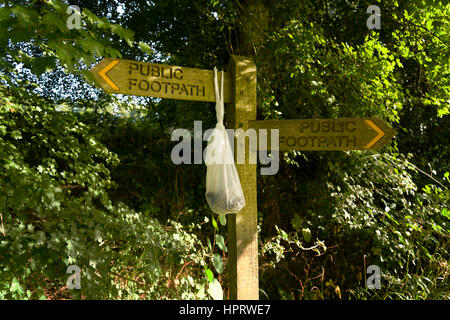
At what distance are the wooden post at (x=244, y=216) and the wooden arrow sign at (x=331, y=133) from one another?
11cm

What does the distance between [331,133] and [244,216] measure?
0.67 m

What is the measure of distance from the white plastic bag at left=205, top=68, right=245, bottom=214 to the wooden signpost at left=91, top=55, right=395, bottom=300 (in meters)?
0.17

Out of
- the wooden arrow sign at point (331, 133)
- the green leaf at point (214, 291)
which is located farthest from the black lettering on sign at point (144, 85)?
the green leaf at point (214, 291)

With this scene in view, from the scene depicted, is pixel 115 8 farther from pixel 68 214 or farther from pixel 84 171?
pixel 68 214

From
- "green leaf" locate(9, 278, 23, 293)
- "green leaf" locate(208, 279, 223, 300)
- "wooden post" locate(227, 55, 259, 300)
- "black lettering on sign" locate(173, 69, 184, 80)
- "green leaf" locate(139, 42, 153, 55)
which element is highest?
"green leaf" locate(139, 42, 153, 55)

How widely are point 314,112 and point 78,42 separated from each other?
2.84 metres

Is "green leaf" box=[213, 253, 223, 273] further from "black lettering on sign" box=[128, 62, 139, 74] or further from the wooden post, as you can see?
"black lettering on sign" box=[128, 62, 139, 74]

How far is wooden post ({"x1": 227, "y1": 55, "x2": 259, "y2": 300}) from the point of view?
212cm

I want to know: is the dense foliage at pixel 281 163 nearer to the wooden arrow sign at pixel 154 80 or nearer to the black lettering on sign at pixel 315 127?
the wooden arrow sign at pixel 154 80

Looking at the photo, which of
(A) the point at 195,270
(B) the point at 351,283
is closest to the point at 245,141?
(A) the point at 195,270

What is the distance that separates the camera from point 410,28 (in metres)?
4.31

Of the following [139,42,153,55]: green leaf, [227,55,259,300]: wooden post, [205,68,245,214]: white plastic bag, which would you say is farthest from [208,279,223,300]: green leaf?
[139,42,153,55]: green leaf

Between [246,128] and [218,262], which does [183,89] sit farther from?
[218,262]

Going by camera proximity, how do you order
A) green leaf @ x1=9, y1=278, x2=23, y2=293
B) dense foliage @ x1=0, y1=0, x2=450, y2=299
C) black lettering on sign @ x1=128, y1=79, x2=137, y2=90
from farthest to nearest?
dense foliage @ x1=0, y1=0, x2=450, y2=299 → black lettering on sign @ x1=128, y1=79, x2=137, y2=90 → green leaf @ x1=9, y1=278, x2=23, y2=293
